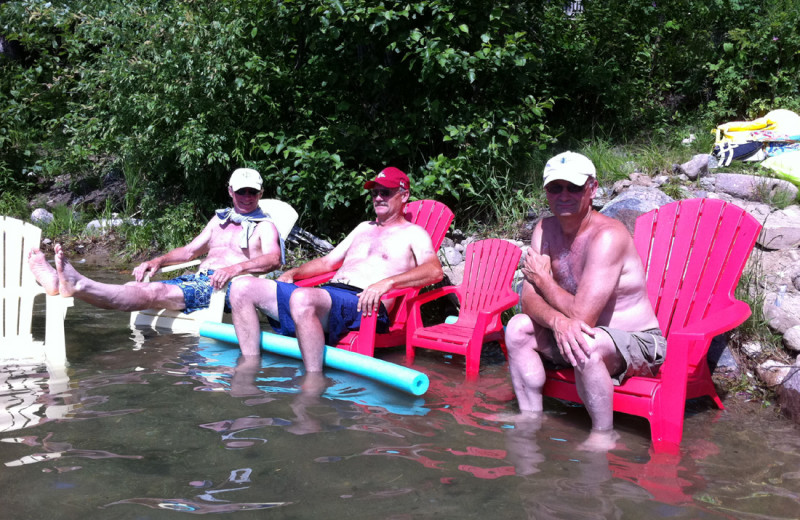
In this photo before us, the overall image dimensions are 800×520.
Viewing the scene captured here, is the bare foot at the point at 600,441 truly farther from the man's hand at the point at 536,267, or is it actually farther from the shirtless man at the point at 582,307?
the man's hand at the point at 536,267

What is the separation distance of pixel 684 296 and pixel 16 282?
383 centimetres

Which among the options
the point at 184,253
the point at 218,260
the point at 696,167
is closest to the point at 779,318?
the point at 696,167

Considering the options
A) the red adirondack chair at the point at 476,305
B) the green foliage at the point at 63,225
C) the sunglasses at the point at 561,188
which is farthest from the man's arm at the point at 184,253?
the green foliage at the point at 63,225

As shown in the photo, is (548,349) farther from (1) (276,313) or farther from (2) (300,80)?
(2) (300,80)

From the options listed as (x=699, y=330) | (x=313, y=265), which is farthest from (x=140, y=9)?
(x=699, y=330)

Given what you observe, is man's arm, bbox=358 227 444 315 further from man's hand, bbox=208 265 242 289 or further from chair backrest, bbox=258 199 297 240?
chair backrest, bbox=258 199 297 240

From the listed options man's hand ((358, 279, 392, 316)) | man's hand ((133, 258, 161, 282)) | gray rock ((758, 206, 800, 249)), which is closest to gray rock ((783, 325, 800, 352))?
gray rock ((758, 206, 800, 249))

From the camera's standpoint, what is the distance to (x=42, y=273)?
393 centimetres

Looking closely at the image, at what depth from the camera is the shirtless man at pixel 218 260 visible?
4.55 meters

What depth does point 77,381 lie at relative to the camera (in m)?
3.70

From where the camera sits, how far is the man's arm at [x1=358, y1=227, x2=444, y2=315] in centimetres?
412

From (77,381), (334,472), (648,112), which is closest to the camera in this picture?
(334,472)

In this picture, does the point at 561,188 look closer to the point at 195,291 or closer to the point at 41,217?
the point at 195,291

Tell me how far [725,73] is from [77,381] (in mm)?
6780
